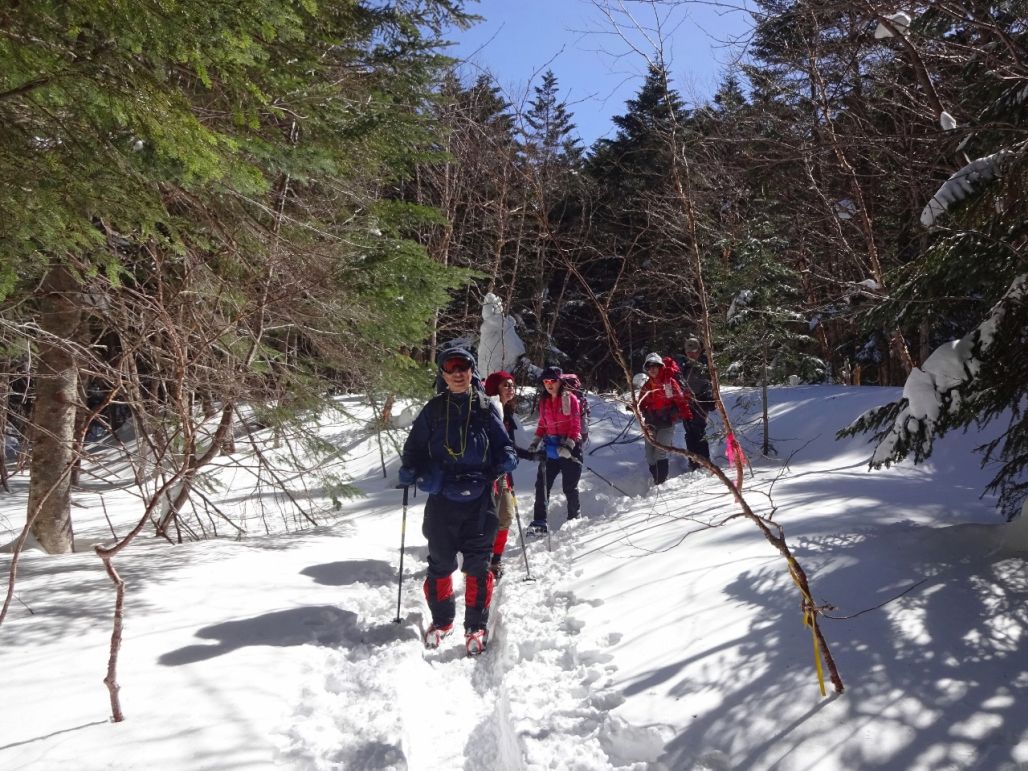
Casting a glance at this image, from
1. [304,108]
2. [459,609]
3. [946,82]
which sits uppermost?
[304,108]

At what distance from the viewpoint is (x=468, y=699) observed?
148 inches

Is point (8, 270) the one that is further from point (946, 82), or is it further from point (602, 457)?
point (602, 457)

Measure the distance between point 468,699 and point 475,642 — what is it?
2.25 feet

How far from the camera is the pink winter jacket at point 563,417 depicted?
796 centimetres

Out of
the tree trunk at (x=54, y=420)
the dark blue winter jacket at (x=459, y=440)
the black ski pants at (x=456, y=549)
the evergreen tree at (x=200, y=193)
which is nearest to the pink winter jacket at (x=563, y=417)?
the evergreen tree at (x=200, y=193)

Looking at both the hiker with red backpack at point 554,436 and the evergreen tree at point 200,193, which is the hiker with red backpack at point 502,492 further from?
the evergreen tree at point 200,193

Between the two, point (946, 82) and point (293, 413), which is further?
point (293, 413)

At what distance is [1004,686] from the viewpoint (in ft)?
9.11

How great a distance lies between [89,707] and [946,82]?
843cm

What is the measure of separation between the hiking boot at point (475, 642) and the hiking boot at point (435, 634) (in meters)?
0.20

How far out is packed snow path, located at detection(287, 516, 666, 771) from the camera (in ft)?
9.81

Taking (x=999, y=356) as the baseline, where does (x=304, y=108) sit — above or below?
above

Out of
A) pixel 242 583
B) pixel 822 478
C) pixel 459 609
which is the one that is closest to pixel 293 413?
pixel 242 583

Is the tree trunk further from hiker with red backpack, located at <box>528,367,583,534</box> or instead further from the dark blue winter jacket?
hiker with red backpack, located at <box>528,367,583,534</box>
